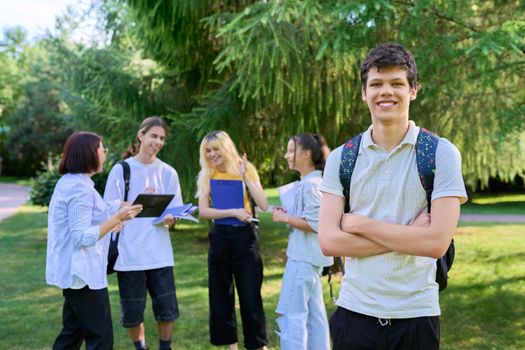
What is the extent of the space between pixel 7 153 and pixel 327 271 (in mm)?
41253

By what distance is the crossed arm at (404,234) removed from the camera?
6.86ft

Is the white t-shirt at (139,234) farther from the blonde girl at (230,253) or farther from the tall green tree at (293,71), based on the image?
the tall green tree at (293,71)

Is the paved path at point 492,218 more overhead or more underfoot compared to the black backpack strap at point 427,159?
more underfoot

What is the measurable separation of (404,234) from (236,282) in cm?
271

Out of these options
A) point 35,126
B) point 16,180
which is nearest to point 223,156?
point 35,126

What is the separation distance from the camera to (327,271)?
4.59 meters

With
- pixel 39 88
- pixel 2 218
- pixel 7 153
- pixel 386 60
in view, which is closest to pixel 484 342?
pixel 386 60

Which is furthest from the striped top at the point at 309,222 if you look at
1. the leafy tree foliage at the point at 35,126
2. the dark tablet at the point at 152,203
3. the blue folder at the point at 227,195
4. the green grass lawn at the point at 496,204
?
the leafy tree foliage at the point at 35,126

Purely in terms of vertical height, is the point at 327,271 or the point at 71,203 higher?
the point at 71,203

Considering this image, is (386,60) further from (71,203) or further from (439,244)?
(71,203)

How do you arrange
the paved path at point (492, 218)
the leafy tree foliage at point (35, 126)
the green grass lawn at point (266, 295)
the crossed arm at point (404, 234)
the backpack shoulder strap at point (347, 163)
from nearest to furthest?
1. the crossed arm at point (404, 234)
2. the backpack shoulder strap at point (347, 163)
3. the green grass lawn at point (266, 295)
4. the paved path at point (492, 218)
5. the leafy tree foliage at point (35, 126)

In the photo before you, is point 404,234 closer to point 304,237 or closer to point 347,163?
point 347,163

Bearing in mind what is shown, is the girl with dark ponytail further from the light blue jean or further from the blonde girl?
the blonde girl

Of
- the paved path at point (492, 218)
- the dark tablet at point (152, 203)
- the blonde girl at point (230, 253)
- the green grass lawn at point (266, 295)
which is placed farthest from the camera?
the paved path at point (492, 218)
